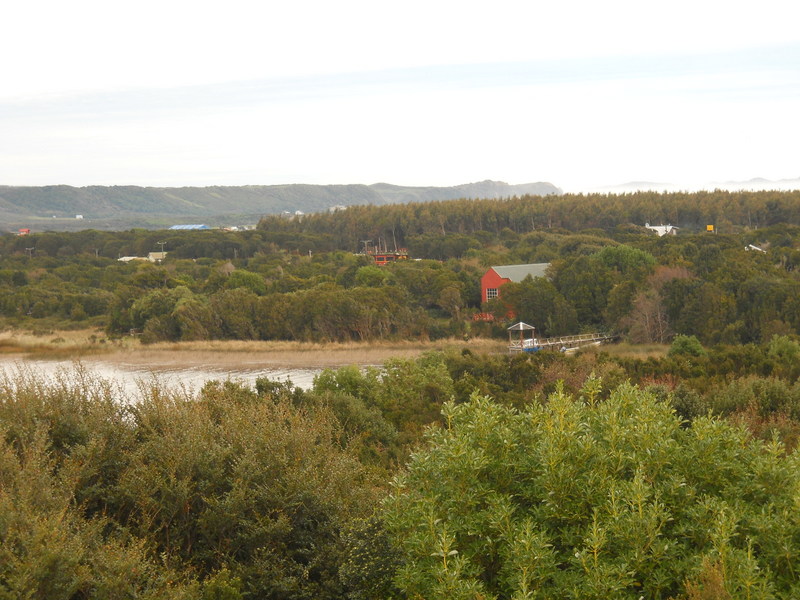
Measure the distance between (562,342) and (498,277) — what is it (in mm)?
10827

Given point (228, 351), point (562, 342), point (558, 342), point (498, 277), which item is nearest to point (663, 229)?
point (498, 277)

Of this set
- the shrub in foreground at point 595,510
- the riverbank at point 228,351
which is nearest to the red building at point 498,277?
the riverbank at point 228,351

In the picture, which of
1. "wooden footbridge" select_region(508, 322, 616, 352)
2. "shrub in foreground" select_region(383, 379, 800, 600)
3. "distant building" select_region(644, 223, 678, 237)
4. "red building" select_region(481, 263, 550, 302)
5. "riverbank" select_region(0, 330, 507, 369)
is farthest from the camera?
"distant building" select_region(644, 223, 678, 237)

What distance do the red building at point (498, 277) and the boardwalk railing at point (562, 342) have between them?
309 inches

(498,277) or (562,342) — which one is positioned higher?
(498,277)

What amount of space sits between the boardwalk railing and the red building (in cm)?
786

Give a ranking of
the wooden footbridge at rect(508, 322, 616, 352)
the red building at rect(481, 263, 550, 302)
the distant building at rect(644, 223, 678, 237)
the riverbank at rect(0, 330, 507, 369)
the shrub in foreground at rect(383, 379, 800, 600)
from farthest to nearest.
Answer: the distant building at rect(644, 223, 678, 237), the red building at rect(481, 263, 550, 302), the riverbank at rect(0, 330, 507, 369), the wooden footbridge at rect(508, 322, 616, 352), the shrub in foreground at rect(383, 379, 800, 600)

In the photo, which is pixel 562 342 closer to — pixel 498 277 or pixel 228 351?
pixel 498 277

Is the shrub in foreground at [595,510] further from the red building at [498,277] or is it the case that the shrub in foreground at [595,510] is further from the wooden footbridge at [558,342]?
the red building at [498,277]

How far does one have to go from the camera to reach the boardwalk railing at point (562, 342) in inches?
1480

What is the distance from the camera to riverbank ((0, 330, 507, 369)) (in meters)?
39.2

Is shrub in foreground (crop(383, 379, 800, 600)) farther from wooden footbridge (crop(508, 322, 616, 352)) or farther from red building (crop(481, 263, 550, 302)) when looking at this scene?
red building (crop(481, 263, 550, 302))

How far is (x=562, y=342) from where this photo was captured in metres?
38.5

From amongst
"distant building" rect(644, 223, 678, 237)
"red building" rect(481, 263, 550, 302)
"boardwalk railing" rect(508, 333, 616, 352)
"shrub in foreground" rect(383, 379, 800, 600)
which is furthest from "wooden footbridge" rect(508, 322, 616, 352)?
"distant building" rect(644, 223, 678, 237)
